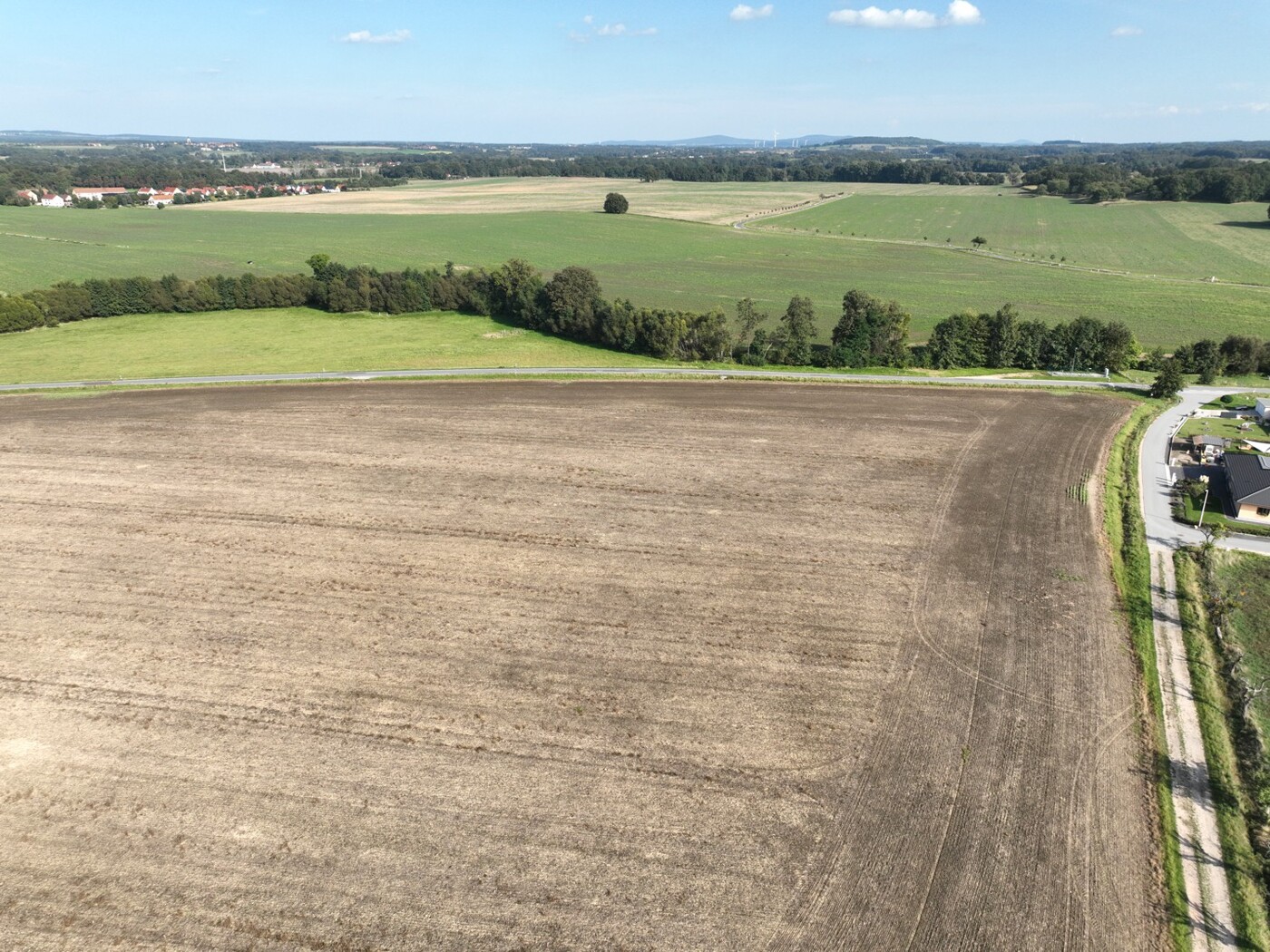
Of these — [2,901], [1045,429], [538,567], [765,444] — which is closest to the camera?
[2,901]

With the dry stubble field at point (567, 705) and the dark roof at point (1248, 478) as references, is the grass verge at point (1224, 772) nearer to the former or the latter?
the dry stubble field at point (567, 705)

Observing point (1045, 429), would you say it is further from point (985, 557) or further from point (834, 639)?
point (834, 639)

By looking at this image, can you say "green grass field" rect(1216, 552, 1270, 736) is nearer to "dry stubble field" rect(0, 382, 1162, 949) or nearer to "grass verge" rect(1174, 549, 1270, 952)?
"grass verge" rect(1174, 549, 1270, 952)

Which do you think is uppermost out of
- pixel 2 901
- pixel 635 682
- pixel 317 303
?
pixel 317 303

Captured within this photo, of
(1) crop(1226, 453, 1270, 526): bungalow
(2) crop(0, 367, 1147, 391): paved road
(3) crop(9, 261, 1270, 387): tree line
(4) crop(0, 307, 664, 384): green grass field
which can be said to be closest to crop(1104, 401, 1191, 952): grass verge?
(1) crop(1226, 453, 1270, 526): bungalow

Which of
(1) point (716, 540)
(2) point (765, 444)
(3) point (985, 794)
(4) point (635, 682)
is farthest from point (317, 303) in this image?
(3) point (985, 794)

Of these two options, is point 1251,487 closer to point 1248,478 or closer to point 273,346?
Answer: point 1248,478
